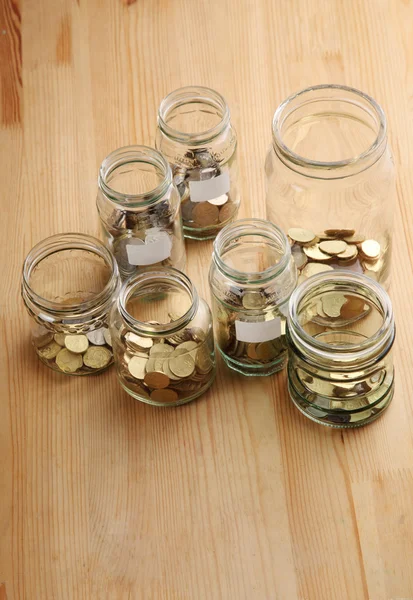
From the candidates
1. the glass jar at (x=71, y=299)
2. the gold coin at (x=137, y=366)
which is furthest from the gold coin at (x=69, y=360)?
→ the gold coin at (x=137, y=366)

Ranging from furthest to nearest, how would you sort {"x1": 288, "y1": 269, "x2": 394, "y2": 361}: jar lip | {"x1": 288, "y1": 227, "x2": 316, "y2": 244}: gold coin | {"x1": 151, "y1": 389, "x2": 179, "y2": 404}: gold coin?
{"x1": 288, "y1": 227, "x2": 316, "y2": 244}: gold coin → {"x1": 151, "y1": 389, "x2": 179, "y2": 404}: gold coin → {"x1": 288, "y1": 269, "x2": 394, "y2": 361}: jar lip

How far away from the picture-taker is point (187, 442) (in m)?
1.26

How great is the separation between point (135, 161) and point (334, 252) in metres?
0.31

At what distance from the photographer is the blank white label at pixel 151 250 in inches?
52.1

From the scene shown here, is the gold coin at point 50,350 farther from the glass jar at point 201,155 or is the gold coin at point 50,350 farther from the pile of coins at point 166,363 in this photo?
the glass jar at point 201,155

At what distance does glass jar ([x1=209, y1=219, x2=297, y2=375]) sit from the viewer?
3.98ft

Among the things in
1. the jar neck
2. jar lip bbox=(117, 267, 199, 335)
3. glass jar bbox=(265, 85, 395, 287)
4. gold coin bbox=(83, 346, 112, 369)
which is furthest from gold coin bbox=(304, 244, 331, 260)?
gold coin bbox=(83, 346, 112, 369)

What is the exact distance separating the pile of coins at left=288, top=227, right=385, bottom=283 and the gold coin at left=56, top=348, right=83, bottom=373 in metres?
0.33

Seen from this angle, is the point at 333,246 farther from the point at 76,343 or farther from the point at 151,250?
the point at 76,343

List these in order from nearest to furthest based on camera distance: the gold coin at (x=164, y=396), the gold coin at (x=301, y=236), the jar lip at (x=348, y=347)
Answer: the jar lip at (x=348, y=347) < the gold coin at (x=164, y=396) < the gold coin at (x=301, y=236)

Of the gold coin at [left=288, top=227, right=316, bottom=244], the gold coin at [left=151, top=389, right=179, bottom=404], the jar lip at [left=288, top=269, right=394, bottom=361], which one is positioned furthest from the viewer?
the gold coin at [left=288, top=227, right=316, bottom=244]

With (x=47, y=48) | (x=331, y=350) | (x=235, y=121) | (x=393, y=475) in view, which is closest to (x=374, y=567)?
(x=393, y=475)

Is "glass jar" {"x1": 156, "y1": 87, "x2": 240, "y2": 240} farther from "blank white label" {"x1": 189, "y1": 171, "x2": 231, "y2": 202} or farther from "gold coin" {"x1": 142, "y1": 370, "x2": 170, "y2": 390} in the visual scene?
"gold coin" {"x1": 142, "y1": 370, "x2": 170, "y2": 390}

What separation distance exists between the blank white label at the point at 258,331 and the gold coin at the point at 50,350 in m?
0.25
